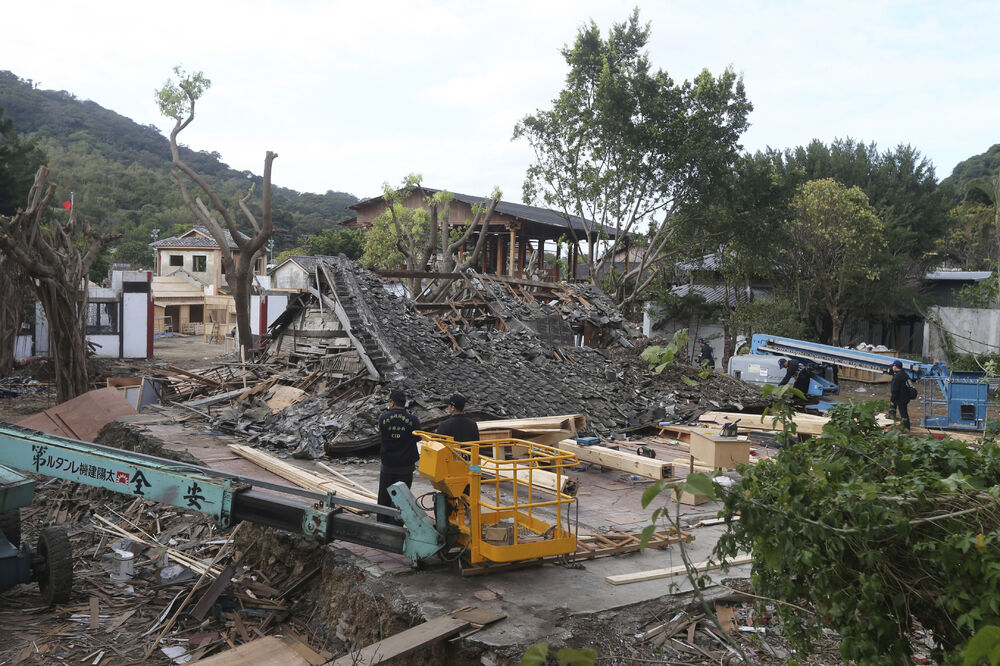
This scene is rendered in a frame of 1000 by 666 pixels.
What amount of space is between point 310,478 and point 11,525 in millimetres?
3301

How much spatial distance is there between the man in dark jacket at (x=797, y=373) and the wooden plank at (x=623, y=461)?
25.9 feet

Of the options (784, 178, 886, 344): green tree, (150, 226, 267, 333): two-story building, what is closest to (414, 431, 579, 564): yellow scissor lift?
(784, 178, 886, 344): green tree

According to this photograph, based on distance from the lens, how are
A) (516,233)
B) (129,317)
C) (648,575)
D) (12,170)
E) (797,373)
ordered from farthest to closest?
(516,233)
(129,317)
(12,170)
(797,373)
(648,575)

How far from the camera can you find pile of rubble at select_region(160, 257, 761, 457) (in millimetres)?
12992

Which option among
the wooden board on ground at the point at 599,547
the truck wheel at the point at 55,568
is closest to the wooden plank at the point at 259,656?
the wooden board on ground at the point at 599,547

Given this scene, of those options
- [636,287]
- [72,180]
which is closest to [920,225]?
[636,287]

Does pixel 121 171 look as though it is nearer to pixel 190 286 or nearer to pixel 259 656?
pixel 190 286

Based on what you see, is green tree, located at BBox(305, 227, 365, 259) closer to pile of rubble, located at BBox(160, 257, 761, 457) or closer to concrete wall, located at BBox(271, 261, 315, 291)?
concrete wall, located at BBox(271, 261, 315, 291)

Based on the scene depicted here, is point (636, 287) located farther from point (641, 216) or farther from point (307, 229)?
point (307, 229)

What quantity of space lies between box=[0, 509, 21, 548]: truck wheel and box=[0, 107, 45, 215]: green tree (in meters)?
19.7

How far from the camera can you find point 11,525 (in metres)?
7.38

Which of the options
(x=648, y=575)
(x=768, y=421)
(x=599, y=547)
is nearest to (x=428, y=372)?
(x=768, y=421)

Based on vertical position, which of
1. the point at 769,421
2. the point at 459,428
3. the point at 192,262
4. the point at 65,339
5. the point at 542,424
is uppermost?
the point at 192,262

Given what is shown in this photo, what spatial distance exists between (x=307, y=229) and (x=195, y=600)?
64.0 meters
